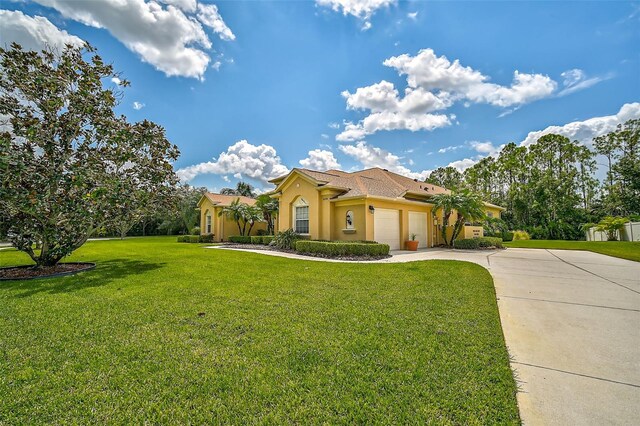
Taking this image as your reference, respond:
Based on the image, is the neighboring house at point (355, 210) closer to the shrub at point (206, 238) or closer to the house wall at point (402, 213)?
the house wall at point (402, 213)

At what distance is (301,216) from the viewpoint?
62.9 feet

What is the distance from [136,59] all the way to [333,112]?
10941 millimetres

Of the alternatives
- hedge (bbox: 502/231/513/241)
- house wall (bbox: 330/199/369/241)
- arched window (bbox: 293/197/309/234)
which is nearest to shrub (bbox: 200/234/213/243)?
arched window (bbox: 293/197/309/234)

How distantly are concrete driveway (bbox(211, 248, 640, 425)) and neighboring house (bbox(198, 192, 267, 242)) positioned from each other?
24.9 metres

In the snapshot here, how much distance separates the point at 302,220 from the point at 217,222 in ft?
42.2

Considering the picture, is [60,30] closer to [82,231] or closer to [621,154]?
[82,231]

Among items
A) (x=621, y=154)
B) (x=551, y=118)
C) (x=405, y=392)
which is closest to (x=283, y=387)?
(x=405, y=392)

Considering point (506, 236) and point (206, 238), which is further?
point (206, 238)

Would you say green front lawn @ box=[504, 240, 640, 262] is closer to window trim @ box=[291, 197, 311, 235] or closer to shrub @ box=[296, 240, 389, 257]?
shrub @ box=[296, 240, 389, 257]

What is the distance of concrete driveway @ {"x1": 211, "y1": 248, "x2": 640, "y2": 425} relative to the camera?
2588 millimetres

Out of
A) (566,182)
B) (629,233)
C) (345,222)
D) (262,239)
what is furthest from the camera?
(566,182)

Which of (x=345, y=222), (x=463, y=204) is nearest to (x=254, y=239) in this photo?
(x=345, y=222)

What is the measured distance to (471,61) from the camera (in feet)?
48.4

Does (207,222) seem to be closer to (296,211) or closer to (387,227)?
(296,211)
